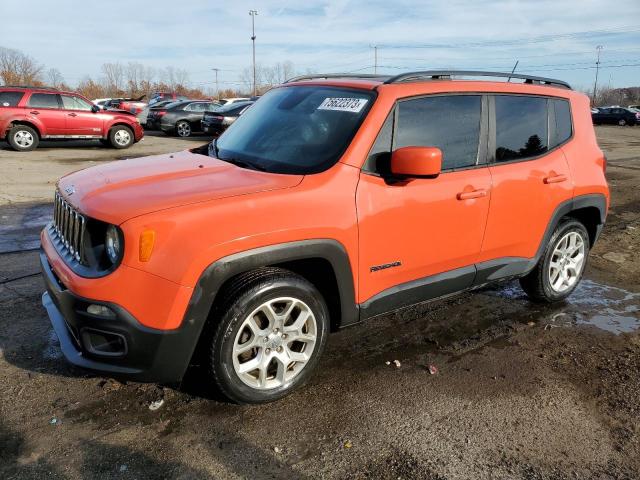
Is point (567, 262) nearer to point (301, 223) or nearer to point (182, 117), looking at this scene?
point (301, 223)

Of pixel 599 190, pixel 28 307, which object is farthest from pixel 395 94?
pixel 28 307

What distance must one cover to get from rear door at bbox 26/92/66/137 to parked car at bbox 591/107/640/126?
116 ft

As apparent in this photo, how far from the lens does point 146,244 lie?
2477 mm

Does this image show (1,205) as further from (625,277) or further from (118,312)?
(625,277)

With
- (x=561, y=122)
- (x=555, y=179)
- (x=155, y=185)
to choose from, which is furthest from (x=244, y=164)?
(x=561, y=122)

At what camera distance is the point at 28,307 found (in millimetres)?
4152

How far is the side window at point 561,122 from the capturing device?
422cm

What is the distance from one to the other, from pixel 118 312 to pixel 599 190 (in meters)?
4.04

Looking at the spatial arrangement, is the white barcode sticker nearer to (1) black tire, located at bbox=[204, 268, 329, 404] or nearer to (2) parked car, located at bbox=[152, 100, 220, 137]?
(1) black tire, located at bbox=[204, 268, 329, 404]

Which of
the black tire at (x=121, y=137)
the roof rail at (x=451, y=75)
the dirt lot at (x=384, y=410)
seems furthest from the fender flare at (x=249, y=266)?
the black tire at (x=121, y=137)

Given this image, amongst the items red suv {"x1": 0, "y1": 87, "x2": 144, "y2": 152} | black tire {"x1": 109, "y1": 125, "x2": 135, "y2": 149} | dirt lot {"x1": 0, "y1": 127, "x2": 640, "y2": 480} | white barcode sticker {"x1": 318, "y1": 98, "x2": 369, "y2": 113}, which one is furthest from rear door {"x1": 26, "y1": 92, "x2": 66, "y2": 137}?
white barcode sticker {"x1": 318, "y1": 98, "x2": 369, "y2": 113}

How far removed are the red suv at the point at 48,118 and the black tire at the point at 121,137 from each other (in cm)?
3

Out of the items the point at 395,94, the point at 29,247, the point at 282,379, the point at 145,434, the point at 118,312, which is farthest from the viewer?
the point at 29,247

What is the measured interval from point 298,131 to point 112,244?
147 cm
